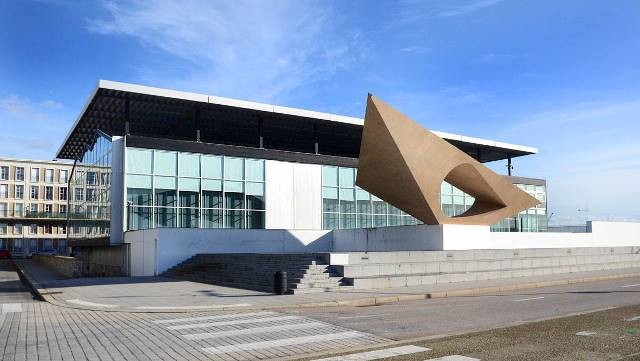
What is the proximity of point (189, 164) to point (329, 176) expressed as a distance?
11.3 m

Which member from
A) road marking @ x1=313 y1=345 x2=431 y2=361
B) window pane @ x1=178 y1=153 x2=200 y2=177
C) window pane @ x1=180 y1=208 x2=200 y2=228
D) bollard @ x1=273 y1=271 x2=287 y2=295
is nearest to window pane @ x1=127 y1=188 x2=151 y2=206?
window pane @ x1=180 y1=208 x2=200 y2=228

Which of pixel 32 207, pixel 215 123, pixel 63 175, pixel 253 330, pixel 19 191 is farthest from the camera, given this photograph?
Answer: pixel 63 175

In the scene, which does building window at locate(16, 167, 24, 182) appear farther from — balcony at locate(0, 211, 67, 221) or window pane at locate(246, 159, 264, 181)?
window pane at locate(246, 159, 264, 181)

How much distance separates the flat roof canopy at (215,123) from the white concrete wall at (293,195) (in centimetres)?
215

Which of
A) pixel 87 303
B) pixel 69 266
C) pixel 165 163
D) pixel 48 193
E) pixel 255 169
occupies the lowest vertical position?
pixel 69 266

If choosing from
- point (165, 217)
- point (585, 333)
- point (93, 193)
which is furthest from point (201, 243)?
point (585, 333)

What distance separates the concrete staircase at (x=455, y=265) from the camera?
2261 centimetres

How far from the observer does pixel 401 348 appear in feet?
32.1

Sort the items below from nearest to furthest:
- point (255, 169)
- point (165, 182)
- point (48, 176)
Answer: point (165, 182) → point (255, 169) → point (48, 176)

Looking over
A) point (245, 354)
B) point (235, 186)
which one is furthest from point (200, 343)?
point (235, 186)

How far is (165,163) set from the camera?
3812cm

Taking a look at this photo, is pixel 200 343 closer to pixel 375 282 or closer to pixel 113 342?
pixel 113 342

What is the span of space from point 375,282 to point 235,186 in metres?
20.8

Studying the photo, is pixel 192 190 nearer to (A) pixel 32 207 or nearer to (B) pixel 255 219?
(B) pixel 255 219
